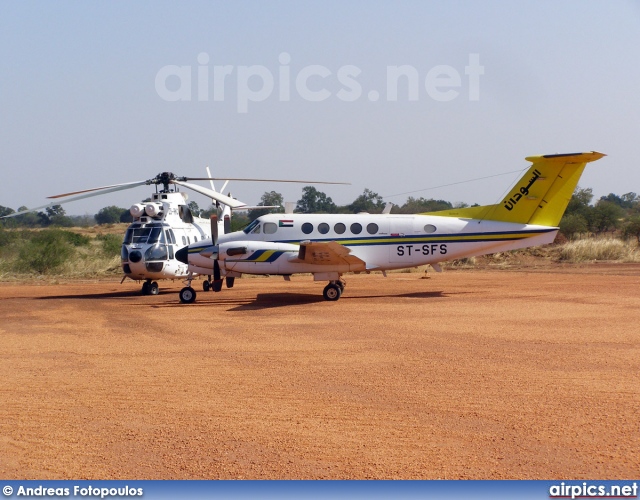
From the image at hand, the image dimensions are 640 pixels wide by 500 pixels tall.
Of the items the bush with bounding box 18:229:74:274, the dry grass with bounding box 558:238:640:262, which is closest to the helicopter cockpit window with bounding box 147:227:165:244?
the bush with bounding box 18:229:74:274

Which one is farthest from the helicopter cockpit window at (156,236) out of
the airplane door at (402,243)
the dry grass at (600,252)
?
the dry grass at (600,252)

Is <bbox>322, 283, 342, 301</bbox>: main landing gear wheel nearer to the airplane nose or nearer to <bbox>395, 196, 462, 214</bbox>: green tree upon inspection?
the airplane nose

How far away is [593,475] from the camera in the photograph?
6.01m

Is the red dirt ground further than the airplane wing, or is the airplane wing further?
the airplane wing

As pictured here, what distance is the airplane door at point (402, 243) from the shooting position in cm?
2105

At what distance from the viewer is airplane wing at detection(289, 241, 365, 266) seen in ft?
63.6

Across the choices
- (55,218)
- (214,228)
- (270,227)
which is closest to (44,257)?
(214,228)

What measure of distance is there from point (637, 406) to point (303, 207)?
183 ft

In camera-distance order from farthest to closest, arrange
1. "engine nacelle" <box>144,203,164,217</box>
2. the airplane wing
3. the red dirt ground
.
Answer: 1. "engine nacelle" <box>144,203,164,217</box>
2. the airplane wing
3. the red dirt ground

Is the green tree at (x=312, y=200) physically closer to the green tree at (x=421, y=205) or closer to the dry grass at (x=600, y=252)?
the green tree at (x=421, y=205)

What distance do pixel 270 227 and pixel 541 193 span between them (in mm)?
7851

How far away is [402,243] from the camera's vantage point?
21047 mm

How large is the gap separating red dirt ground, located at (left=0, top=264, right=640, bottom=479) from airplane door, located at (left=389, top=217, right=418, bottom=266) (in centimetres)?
335

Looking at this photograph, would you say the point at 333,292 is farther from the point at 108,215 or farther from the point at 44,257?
the point at 108,215
